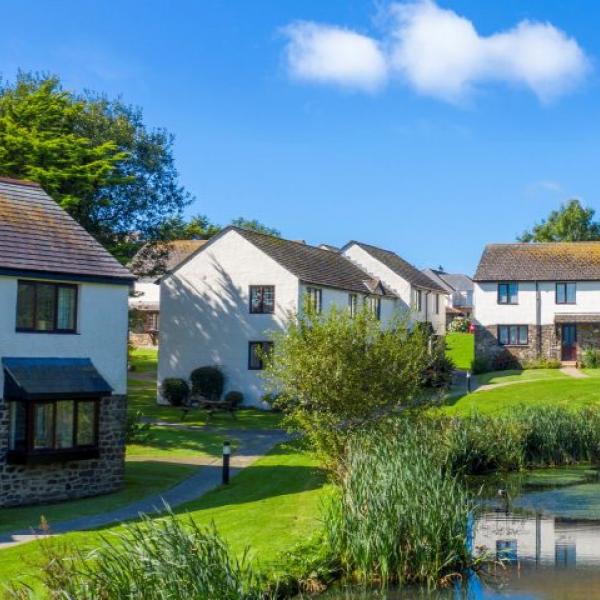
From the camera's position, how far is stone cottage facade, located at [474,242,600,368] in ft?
182

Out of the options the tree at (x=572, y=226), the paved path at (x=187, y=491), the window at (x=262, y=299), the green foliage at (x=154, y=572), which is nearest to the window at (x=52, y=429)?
the paved path at (x=187, y=491)

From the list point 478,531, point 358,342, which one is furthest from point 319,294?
point 478,531

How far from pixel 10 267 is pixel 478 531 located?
12777mm

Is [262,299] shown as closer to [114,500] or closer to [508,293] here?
[508,293]

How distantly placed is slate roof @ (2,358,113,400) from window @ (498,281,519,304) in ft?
125

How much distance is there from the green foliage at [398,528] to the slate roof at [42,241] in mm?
10397

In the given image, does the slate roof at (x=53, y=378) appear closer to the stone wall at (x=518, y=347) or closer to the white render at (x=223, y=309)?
the white render at (x=223, y=309)

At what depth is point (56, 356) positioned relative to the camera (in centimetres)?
2311

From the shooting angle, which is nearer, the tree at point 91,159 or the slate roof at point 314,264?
the tree at point 91,159

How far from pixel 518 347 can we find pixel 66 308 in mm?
38827

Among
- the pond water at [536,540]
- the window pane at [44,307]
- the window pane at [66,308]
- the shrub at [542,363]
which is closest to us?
the pond water at [536,540]

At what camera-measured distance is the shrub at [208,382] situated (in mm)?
44406

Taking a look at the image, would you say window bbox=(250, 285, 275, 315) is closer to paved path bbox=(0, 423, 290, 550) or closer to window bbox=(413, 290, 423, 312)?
paved path bbox=(0, 423, 290, 550)

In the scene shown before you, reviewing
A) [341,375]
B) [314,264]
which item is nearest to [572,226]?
[314,264]
